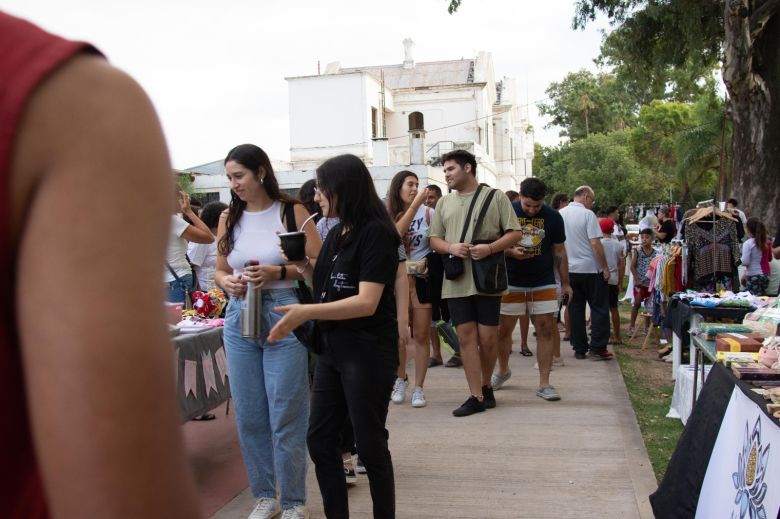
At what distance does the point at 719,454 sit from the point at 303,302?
2.34 m

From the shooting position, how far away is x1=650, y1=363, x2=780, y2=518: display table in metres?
3.29

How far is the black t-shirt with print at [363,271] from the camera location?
3.83 metres

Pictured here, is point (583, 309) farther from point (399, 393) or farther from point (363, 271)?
point (363, 271)

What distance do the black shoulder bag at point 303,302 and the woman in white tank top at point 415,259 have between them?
2.67 metres

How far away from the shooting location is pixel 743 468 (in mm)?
3508

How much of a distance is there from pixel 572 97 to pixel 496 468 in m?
70.6

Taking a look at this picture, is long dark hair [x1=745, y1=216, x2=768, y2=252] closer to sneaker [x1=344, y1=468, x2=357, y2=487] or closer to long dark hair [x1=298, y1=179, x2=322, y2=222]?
long dark hair [x1=298, y1=179, x2=322, y2=222]

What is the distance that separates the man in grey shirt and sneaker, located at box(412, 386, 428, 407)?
10.7ft

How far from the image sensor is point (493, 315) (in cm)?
689

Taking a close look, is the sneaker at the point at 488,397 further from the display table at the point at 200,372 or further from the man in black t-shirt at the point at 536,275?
the display table at the point at 200,372

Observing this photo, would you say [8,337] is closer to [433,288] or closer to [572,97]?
[433,288]

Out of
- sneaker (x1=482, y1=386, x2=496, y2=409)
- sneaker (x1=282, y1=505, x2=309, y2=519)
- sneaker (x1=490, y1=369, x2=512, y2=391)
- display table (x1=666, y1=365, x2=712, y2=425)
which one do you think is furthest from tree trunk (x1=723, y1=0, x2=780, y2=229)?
sneaker (x1=282, y1=505, x2=309, y2=519)

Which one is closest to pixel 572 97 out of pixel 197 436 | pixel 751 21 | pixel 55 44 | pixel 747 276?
pixel 751 21

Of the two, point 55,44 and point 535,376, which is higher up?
point 55,44
